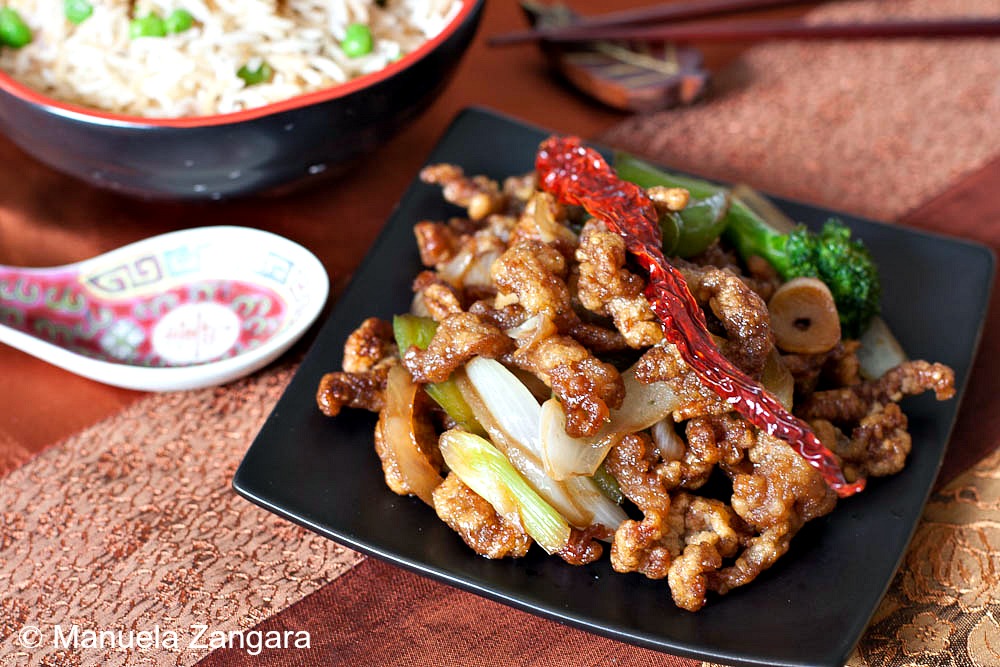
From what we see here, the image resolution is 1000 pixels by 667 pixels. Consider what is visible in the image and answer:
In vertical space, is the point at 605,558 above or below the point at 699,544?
below

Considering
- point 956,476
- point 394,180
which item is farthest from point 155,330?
point 956,476

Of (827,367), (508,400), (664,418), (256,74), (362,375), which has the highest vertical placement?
(827,367)

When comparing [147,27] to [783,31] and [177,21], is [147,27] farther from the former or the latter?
[783,31]

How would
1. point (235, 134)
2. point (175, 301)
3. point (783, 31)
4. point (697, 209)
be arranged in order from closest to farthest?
point (697, 209) → point (235, 134) → point (175, 301) → point (783, 31)

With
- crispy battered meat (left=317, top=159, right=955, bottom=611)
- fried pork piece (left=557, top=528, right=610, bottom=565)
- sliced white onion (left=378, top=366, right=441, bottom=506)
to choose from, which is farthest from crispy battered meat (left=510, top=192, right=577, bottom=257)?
fried pork piece (left=557, top=528, right=610, bottom=565)

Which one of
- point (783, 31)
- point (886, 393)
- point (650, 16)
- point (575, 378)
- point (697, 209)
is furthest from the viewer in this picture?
point (650, 16)

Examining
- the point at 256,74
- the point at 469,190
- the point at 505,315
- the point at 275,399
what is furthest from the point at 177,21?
the point at 505,315

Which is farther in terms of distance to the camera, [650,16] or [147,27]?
[650,16]

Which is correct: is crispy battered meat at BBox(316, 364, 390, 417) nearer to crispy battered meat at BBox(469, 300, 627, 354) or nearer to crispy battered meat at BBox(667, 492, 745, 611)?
crispy battered meat at BBox(469, 300, 627, 354)
